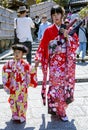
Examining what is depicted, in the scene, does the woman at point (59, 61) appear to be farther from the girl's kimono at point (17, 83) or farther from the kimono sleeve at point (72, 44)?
the girl's kimono at point (17, 83)

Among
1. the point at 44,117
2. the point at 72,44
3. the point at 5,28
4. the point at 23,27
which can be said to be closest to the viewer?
the point at 72,44

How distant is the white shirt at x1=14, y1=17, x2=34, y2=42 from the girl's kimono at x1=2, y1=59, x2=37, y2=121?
4.34 m

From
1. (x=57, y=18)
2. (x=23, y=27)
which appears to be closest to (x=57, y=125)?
(x=57, y=18)

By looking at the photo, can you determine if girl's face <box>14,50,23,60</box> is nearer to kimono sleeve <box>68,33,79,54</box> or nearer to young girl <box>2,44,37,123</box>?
young girl <box>2,44,37,123</box>

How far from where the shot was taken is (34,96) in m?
7.49

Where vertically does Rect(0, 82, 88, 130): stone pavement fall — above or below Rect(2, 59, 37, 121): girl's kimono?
below

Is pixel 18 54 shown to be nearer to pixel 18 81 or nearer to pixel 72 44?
pixel 18 81

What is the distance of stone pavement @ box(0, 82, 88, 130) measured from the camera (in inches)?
213

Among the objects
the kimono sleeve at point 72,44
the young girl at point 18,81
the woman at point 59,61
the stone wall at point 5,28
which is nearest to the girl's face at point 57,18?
the woman at point 59,61

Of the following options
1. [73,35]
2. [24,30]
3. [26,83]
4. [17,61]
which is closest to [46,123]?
Answer: [26,83]

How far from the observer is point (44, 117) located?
591cm

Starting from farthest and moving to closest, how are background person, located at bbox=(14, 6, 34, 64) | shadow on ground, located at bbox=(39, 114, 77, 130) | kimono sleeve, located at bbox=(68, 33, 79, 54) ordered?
background person, located at bbox=(14, 6, 34, 64), kimono sleeve, located at bbox=(68, 33, 79, 54), shadow on ground, located at bbox=(39, 114, 77, 130)

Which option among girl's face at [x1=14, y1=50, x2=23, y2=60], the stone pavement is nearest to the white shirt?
the stone pavement

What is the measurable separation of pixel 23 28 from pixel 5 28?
6.53 meters
